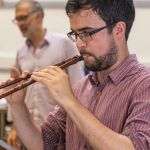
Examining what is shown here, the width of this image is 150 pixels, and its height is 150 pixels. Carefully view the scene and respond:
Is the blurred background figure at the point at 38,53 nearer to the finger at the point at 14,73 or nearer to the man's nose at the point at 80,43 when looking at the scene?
the finger at the point at 14,73

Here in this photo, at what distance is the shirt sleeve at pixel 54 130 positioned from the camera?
164cm

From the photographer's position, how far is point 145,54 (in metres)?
3.42

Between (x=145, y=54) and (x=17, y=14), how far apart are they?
3.61 ft

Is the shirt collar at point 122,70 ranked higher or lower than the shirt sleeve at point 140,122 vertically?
higher

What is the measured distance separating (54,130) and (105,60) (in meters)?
0.43

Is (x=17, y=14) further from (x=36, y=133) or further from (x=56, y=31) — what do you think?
(x=36, y=133)

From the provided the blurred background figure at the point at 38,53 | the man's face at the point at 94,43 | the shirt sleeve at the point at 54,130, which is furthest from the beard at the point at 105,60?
the blurred background figure at the point at 38,53

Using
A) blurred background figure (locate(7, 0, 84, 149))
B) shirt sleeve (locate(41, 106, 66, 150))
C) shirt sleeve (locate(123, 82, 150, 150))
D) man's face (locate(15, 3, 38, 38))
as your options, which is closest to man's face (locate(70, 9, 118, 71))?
shirt sleeve (locate(123, 82, 150, 150))

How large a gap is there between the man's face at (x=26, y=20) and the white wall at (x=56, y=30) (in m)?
0.62

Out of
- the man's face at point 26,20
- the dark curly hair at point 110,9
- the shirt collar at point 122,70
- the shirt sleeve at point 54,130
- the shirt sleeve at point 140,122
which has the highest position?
the dark curly hair at point 110,9

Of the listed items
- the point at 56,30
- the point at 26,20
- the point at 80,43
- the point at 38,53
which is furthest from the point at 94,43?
the point at 56,30

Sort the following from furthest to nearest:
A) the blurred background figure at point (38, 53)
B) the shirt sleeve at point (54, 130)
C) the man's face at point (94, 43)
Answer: the blurred background figure at point (38, 53) < the shirt sleeve at point (54, 130) < the man's face at point (94, 43)

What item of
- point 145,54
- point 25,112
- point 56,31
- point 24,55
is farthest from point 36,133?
point 56,31

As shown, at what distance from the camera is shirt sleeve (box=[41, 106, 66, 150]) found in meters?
1.64
